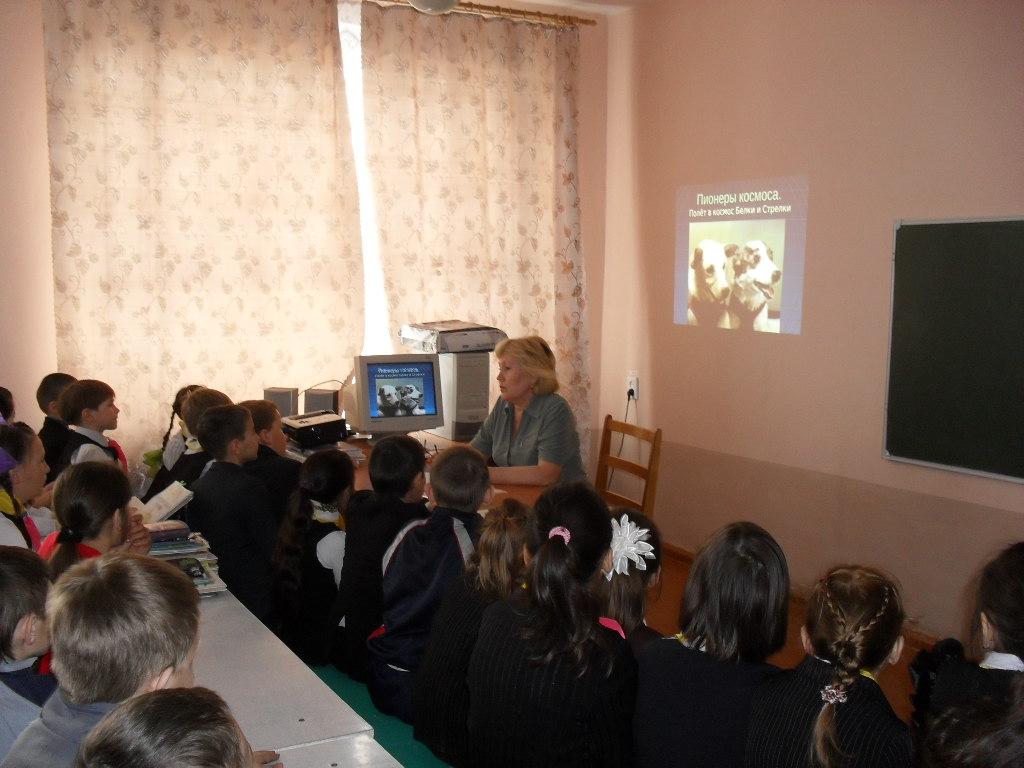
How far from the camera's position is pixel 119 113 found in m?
4.22

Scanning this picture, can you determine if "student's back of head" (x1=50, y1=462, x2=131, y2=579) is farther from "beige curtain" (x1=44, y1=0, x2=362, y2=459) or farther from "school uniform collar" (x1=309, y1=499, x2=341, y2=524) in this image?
"beige curtain" (x1=44, y1=0, x2=362, y2=459)

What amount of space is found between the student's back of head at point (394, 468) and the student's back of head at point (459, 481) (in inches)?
7.2

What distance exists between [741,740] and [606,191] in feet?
13.6

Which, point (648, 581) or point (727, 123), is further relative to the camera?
point (727, 123)

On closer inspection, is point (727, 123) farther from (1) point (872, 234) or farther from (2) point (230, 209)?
(2) point (230, 209)

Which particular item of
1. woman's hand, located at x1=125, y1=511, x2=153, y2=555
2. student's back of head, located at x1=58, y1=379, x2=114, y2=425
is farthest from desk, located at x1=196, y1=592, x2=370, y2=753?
student's back of head, located at x1=58, y1=379, x2=114, y2=425

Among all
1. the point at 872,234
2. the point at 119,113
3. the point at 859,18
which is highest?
the point at 859,18

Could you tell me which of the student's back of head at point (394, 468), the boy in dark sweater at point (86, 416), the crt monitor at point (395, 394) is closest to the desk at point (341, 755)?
the student's back of head at point (394, 468)

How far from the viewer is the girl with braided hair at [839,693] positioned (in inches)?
62.1

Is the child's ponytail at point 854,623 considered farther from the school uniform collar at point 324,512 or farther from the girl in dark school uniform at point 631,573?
the school uniform collar at point 324,512

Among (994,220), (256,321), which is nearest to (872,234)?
(994,220)

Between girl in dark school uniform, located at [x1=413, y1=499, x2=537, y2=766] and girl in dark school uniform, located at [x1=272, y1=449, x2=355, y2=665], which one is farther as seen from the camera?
girl in dark school uniform, located at [x1=272, y1=449, x2=355, y2=665]

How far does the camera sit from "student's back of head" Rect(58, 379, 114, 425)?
3646 millimetres

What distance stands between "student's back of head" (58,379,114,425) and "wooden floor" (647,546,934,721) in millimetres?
2146
